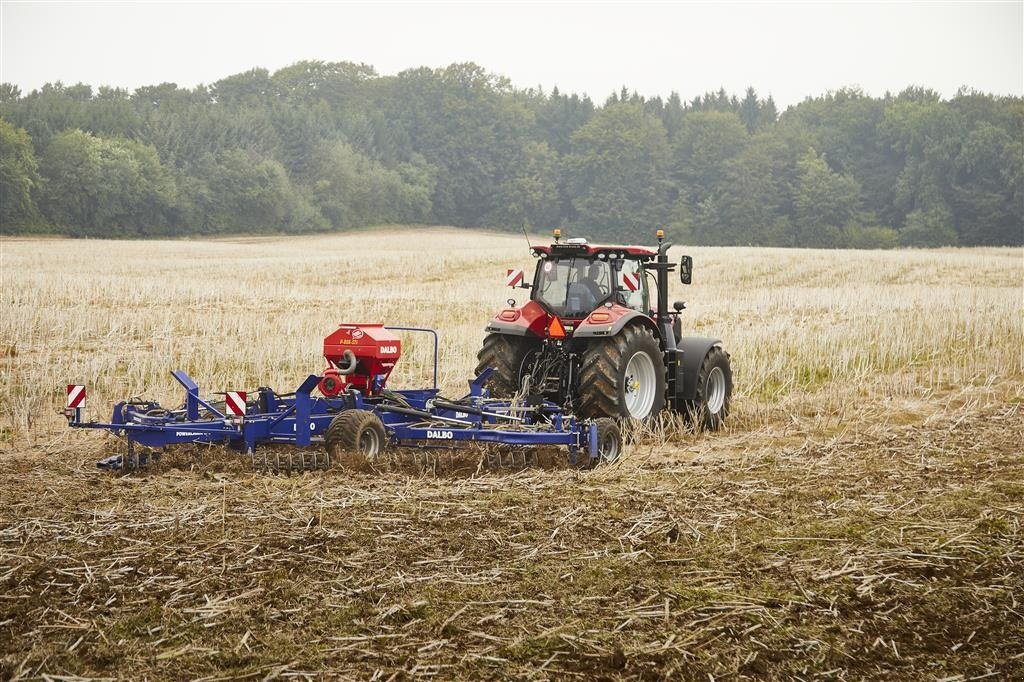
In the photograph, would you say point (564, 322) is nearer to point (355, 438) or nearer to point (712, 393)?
point (712, 393)

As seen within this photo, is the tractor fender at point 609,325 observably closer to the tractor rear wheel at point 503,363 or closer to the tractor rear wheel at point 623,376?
the tractor rear wheel at point 623,376

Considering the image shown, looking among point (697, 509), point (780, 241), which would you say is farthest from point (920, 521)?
point (780, 241)

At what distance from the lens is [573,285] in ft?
35.6

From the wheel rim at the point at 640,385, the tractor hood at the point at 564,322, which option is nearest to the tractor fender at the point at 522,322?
the tractor hood at the point at 564,322

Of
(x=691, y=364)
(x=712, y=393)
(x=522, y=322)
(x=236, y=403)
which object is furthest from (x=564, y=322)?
(x=236, y=403)

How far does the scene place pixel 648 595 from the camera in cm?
523

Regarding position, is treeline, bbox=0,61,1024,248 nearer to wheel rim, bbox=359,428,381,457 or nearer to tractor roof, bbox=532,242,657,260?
tractor roof, bbox=532,242,657,260

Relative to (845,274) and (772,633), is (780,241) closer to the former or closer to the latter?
(845,274)

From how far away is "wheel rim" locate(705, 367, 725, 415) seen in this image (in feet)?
38.5

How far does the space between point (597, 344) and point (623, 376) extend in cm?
37

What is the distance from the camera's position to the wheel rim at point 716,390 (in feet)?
38.5

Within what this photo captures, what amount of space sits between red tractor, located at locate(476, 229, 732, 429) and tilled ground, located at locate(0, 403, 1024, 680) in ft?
6.28

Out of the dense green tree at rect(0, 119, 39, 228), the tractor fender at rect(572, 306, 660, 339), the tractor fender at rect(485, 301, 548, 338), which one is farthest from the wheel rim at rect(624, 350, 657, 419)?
the dense green tree at rect(0, 119, 39, 228)

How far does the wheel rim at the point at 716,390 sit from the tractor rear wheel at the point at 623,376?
1.14 m
